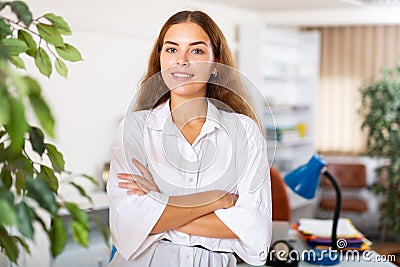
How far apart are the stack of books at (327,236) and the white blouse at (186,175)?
1.10 m

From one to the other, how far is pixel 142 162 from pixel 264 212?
35 centimetres

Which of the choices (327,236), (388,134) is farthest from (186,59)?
(388,134)

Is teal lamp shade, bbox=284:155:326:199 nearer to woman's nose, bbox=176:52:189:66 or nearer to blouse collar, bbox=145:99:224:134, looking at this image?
blouse collar, bbox=145:99:224:134

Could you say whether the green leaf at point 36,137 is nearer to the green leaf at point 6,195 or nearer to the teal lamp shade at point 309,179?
the green leaf at point 6,195

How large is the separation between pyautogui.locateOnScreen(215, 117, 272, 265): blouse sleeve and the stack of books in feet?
3.56

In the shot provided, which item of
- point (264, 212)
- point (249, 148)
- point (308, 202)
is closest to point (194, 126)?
point (249, 148)

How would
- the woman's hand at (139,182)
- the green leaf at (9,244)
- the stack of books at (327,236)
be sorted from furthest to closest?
the stack of books at (327,236)
the woman's hand at (139,182)
the green leaf at (9,244)

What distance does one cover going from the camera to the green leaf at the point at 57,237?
1.02 m

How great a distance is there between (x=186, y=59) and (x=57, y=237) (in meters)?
0.73

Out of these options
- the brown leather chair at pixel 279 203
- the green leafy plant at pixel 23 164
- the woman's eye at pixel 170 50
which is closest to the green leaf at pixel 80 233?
the green leafy plant at pixel 23 164

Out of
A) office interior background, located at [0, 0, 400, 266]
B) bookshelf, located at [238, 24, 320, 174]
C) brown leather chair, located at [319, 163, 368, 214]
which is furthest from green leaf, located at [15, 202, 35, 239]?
brown leather chair, located at [319, 163, 368, 214]

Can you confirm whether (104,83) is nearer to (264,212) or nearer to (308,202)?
(308,202)

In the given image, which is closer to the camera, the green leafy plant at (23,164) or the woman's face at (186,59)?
the green leafy plant at (23,164)

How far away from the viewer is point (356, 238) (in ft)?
8.90
